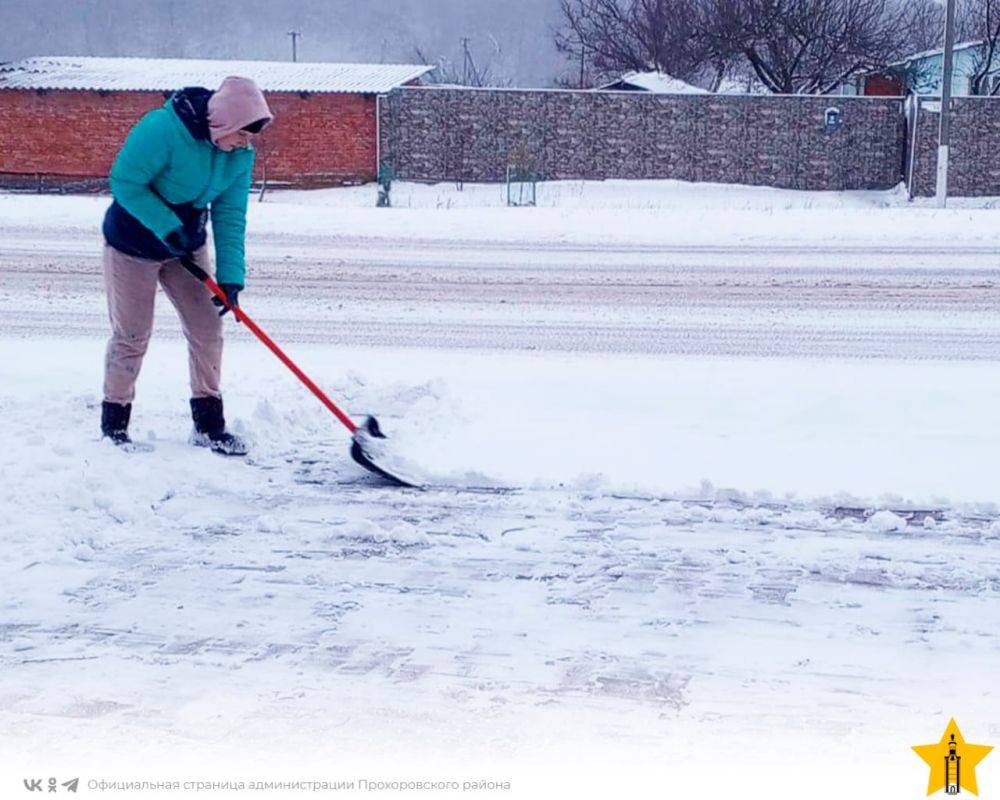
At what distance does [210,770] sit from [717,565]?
2.09 metres

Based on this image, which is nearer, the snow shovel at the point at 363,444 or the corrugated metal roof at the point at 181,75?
the snow shovel at the point at 363,444

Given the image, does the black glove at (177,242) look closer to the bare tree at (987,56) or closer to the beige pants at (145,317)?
the beige pants at (145,317)

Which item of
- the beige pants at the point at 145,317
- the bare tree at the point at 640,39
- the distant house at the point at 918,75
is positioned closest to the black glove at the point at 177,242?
the beige pants at the point at 145,317

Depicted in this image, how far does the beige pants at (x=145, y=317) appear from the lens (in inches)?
226

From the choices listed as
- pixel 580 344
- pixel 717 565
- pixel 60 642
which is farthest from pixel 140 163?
pixel 580 344

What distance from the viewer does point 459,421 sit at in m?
6.61

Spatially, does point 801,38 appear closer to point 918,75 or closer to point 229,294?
point 918,75

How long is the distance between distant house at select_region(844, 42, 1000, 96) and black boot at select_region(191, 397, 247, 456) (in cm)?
3791

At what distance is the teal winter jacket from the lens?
5.48 m

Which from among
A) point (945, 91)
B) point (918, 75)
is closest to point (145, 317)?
point (945, 91)

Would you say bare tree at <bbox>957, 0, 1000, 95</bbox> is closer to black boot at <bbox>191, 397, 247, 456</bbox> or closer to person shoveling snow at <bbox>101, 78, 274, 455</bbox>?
person shoveling snow at <bbox>101, 78, 274, 455</bbox>

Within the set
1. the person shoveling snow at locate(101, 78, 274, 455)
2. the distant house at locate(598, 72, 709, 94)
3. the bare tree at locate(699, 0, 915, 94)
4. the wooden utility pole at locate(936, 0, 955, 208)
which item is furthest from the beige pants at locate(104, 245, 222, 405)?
the bare tree at locate(699, 0, 915, 94)

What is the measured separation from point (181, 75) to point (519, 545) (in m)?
33.0

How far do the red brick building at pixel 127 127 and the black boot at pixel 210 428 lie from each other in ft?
86.8
